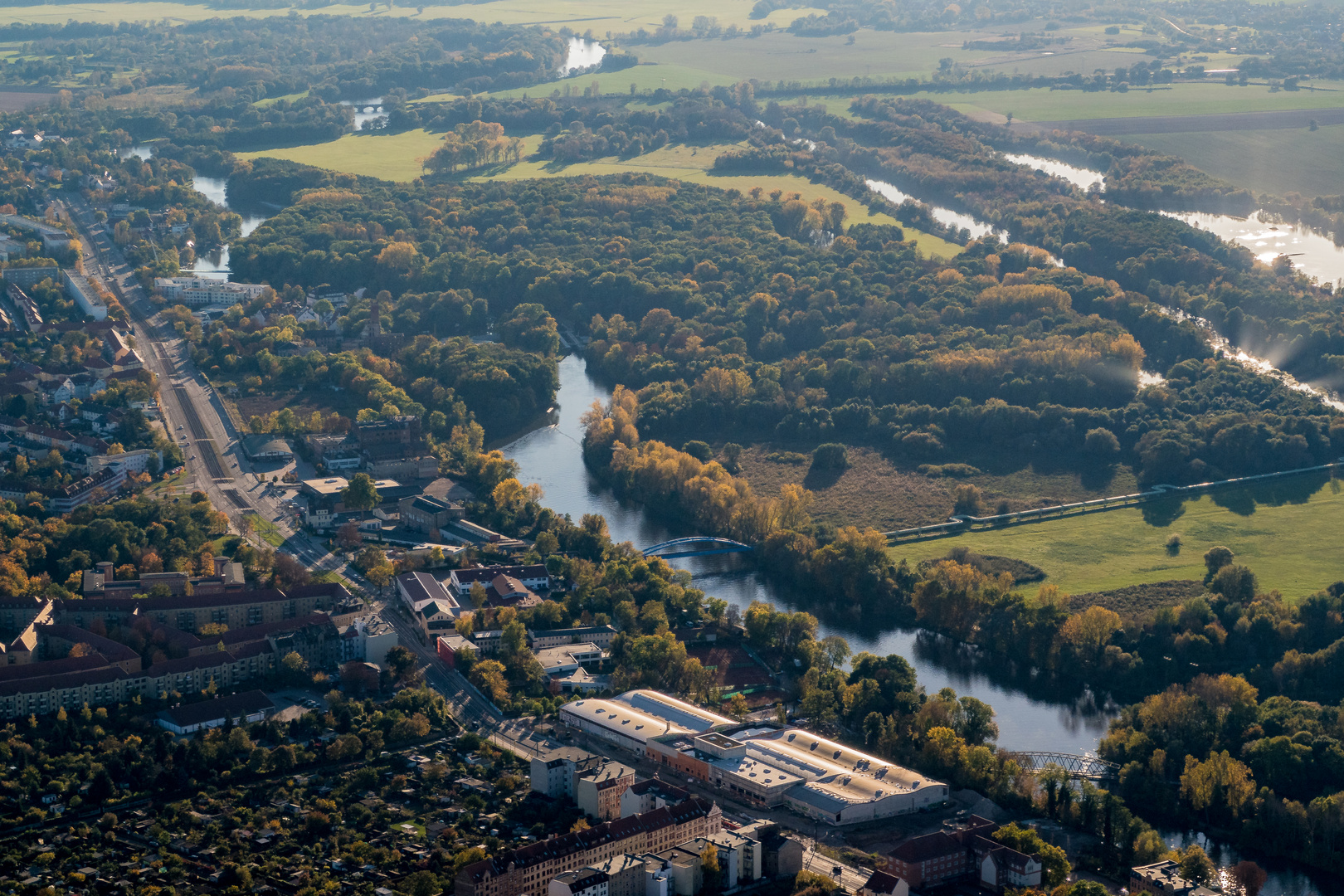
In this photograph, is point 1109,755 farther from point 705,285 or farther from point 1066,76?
point 1066,76

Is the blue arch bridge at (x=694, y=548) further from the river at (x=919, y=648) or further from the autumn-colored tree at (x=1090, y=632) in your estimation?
the autumn-colored tree at (x=1090, y=632)

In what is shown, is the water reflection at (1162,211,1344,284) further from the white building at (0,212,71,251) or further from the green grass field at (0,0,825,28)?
the green grass field at (0,0,825,28)

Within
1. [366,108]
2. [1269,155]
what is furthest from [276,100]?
[1269,155]

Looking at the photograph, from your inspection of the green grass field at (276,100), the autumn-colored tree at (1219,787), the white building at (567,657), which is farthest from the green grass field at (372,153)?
the autumn-colored tree at (1219,787)

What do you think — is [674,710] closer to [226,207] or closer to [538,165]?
[226,207]

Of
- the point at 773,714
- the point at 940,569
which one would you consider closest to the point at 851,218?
the point at 940,569

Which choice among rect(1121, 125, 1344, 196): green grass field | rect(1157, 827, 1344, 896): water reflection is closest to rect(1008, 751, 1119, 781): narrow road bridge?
rect(1157, 827, 1344, 896): water reflection

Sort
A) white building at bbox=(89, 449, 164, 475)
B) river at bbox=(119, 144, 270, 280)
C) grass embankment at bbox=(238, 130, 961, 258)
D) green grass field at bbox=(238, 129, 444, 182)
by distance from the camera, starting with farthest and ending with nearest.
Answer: green grass field at bbox=(238, 129, 444, 182), grass embankment at bbox=(238, 130, 961, 258), river at bbox=(119, 144, 270, 280), white building at bbox=(89, 449, 164, 475)
